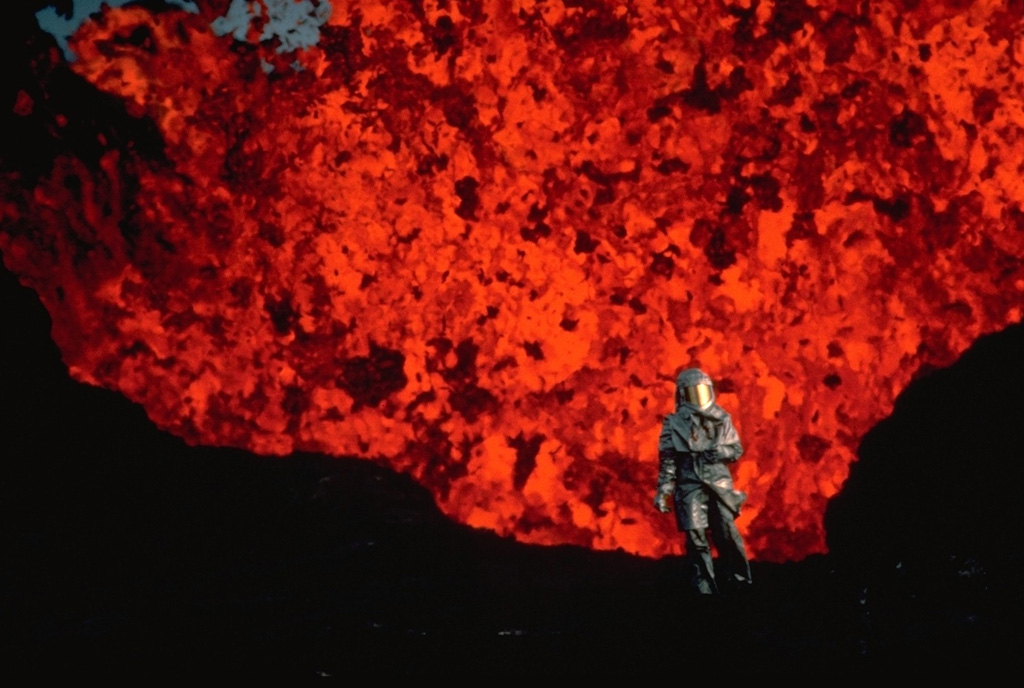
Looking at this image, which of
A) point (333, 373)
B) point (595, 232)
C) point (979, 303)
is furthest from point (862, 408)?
point (333, 373)

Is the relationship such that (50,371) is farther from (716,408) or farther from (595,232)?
Result: (716,408)

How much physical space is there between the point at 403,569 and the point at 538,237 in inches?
117

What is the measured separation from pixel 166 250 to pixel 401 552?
3189 millimetres

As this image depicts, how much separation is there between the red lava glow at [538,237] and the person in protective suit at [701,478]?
5.75ft

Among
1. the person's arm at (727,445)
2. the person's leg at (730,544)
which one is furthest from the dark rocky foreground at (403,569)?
the person's arm at (727,445)

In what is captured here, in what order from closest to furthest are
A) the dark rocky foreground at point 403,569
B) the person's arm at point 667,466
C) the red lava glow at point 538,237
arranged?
1. the dark rocky foreground at point 403,569
2. the person's arm at point 667,466
3. the red lava glow at point 538,237

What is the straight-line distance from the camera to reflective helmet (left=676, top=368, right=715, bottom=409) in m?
3.99

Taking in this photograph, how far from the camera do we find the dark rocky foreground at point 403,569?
393 centimetres

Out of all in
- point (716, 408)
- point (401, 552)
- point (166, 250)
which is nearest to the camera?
point (716, 408)

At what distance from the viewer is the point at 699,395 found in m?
3.99

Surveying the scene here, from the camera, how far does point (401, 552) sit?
550cm

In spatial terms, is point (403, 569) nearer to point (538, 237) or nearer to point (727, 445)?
point (727, 445)

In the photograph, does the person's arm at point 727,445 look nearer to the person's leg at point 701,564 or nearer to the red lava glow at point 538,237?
the person's leg at point 701,564

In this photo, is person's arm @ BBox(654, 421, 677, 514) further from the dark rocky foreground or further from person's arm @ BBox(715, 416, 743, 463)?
the dark rocky foreground
